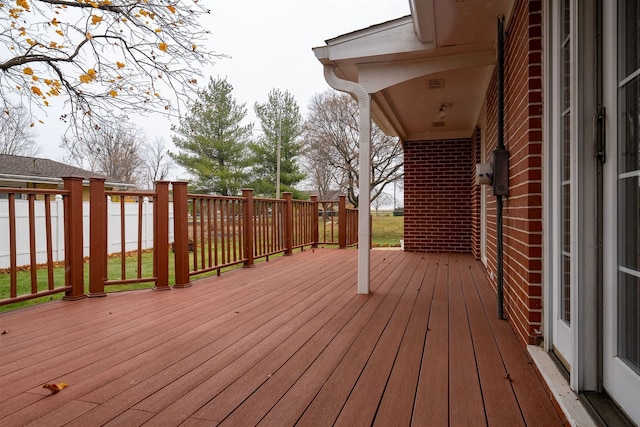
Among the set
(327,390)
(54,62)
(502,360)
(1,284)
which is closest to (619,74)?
(502,360)

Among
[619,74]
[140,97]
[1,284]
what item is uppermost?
[140,97]

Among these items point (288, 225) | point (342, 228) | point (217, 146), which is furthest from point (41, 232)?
point (217, 146)

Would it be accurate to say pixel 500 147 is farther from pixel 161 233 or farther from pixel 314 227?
pixel 314 227

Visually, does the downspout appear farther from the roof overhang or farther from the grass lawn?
the grass lawn

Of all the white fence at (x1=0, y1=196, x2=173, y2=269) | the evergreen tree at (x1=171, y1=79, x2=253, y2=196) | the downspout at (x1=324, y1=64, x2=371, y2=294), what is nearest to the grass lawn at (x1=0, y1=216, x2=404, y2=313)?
the white fence at (x1=0, y1=196, x2=173, y2=269)

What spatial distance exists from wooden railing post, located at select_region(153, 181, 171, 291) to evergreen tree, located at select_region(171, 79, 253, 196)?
14.5 m

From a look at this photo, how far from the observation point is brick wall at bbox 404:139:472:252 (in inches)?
277

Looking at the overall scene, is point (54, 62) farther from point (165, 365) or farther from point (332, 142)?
point (332, 142)

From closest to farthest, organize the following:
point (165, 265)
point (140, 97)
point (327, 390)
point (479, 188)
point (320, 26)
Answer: point (327, 390)
point (165, 265)
point (479, 188)
point (140, 97)
point (320, 26)

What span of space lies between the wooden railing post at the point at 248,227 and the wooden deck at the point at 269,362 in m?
1.78

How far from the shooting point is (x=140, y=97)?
247 inches

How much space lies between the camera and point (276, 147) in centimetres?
1922

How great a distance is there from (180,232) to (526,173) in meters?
3.10

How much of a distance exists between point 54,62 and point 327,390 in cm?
669
